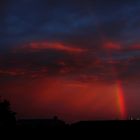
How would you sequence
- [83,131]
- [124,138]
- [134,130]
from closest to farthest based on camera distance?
[124,138], [134,130], [83,131]

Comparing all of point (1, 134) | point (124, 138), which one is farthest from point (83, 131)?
point (1, 134)

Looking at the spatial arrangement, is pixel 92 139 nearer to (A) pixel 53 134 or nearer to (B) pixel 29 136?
(A) pixel 53 134

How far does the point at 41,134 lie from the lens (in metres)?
38.8

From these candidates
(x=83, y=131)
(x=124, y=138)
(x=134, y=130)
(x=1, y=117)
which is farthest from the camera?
(x=1, y=117)

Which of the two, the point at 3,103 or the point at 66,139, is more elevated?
the point at 3,103

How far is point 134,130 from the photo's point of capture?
121ft

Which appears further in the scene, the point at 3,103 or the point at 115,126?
the point at 3,103

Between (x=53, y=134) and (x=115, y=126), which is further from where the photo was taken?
(x=115, y=126)

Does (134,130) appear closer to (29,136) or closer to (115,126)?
(115,126)

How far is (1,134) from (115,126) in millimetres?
12984

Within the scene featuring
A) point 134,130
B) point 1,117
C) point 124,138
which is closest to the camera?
point 124,138

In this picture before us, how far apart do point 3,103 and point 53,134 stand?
41764 millimetres

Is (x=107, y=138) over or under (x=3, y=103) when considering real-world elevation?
under

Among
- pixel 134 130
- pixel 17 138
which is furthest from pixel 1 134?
pixel 134 130
